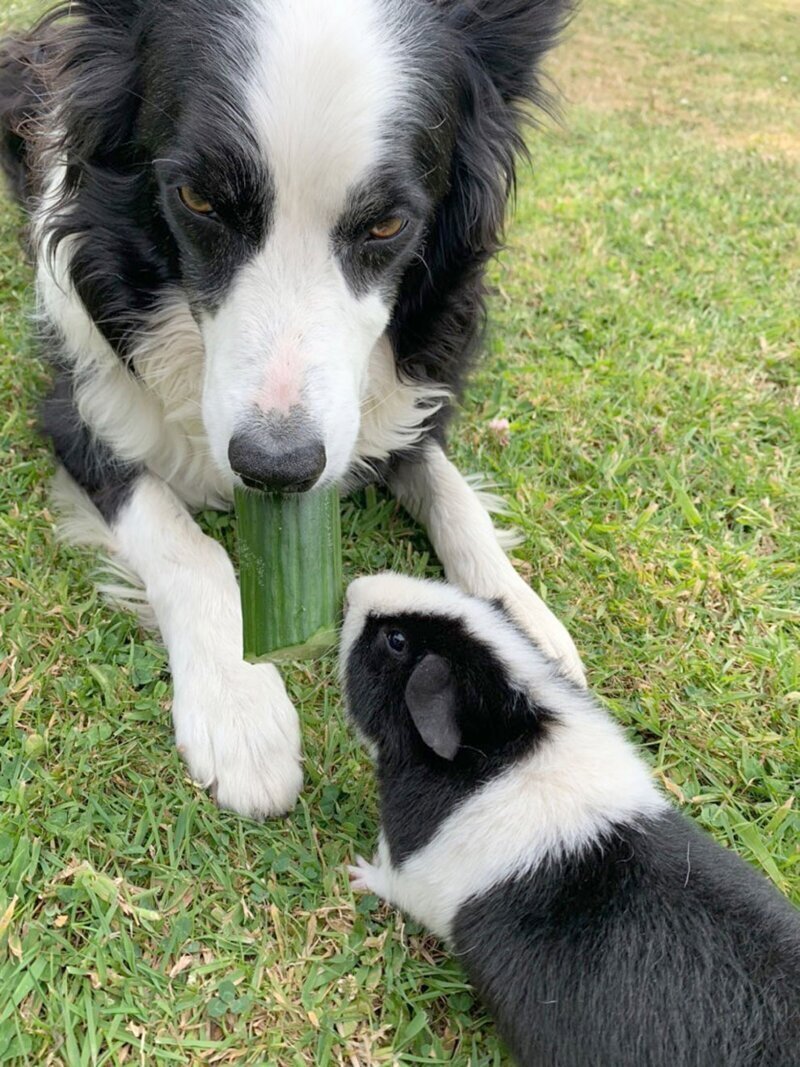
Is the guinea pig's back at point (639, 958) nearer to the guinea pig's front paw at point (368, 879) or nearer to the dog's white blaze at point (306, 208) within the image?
the guinea pig's front paw at point (368, 879)

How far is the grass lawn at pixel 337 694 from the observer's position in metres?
2.04

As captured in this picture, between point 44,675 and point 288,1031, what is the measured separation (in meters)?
1.20

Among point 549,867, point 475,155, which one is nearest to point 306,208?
point 475,155

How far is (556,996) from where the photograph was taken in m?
1.85

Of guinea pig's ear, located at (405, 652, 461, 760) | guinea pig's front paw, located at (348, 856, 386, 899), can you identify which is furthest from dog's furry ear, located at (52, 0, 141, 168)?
guinea pig's front paw, located at (348, 856, 386, 899)

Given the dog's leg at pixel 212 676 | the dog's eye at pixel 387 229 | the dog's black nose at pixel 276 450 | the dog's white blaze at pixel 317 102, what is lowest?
the dog's leg at pixel 212 676

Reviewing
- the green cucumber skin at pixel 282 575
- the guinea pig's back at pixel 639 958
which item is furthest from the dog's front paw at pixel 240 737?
the guinea pig's back at pixel 639 958

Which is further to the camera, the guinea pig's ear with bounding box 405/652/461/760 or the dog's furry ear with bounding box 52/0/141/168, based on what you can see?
the dog's furry ear with bounding box 52/0/141/168

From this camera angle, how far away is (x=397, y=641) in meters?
2.40

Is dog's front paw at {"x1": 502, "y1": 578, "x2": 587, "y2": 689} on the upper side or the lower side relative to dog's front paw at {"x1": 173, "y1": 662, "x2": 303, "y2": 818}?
upper

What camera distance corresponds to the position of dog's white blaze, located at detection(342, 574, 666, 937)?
2.02 m

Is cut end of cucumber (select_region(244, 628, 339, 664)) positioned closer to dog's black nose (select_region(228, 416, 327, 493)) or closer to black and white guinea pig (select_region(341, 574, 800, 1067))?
black and white guinea pig (select_region(341, 574, 800, 1067))

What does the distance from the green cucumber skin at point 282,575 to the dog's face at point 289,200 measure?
0.51 feet

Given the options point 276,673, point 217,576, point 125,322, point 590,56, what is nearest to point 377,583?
point 276,673
